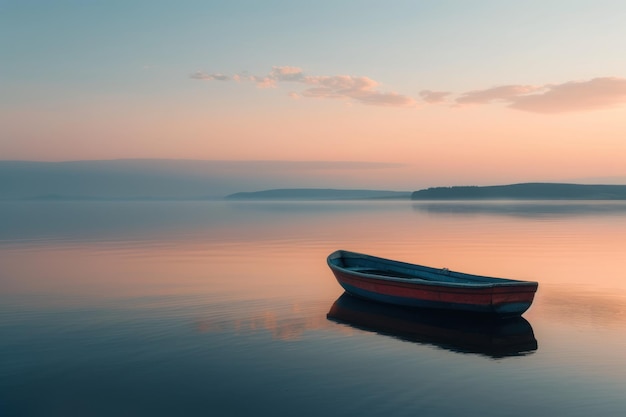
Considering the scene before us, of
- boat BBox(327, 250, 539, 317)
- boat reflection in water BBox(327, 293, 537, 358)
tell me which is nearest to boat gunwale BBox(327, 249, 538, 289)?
boat BBox(327, 250, 539, 317)

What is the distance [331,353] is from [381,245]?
113ft

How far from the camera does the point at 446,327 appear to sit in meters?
19.4

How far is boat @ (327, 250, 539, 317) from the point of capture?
19.8m

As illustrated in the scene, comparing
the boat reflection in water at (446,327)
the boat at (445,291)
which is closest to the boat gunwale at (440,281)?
the boat at (445,291)

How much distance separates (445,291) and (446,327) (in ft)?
5.54

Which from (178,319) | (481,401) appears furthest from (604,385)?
(178,319)

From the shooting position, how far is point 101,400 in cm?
1233

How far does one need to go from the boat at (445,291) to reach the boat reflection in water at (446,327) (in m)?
0.37

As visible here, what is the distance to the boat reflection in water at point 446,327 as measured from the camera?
1705 centimetres

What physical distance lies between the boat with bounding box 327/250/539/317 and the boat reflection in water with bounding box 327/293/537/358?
0.37 m

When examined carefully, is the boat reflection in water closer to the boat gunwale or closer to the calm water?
the calm water

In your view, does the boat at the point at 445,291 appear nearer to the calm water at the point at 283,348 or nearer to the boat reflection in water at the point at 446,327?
the boat reflection in water at the point at 446,327

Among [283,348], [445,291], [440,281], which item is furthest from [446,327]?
[283,348]

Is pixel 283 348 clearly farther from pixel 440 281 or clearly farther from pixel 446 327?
pixel 440 281
